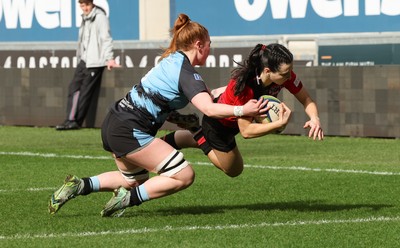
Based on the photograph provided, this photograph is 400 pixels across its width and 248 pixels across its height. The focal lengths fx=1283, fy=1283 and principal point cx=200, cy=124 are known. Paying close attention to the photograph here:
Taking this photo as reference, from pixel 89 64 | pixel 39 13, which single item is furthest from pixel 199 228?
pixel 39 13

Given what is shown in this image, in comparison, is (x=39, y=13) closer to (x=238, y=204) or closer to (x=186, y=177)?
(x=238, y=204)

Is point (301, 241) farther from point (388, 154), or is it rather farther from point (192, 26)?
point (388, 154)

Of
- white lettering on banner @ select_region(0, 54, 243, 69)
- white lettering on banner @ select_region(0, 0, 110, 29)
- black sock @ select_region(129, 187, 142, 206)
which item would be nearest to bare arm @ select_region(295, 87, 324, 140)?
black sock @ select_region(129, 187, 142, 206)

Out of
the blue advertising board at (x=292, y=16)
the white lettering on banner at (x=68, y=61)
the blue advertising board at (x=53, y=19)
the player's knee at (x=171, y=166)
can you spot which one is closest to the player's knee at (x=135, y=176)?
the player's knee at (x=171, y=166)

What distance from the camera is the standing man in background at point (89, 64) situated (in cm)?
2233

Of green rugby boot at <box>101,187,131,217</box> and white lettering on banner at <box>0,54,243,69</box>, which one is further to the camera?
white lettering on banner at <box>0,54,243,69</box>

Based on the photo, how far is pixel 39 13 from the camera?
3153 centimetres

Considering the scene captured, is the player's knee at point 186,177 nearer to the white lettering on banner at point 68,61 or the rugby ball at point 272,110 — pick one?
the rugby ball at point 272,110

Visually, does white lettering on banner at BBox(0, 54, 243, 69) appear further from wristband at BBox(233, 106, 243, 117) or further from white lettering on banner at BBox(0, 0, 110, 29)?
wristband at BBox(233, 106, 243, 117)

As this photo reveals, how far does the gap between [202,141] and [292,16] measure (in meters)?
15.1

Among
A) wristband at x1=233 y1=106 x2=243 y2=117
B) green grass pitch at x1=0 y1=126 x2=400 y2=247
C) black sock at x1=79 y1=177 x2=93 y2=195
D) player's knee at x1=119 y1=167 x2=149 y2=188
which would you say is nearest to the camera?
green grass pitch at x1=0 y1=126 x2=400 y2=247

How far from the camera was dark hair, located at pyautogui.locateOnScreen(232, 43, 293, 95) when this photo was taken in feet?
34.5

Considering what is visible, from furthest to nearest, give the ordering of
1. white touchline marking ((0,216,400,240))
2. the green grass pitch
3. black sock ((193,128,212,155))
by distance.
Answer: black sock ((193,128,212,155)), white touchline marking ((0,216,400,240)), the green grass pitch

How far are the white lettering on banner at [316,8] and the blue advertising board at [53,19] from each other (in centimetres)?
351
